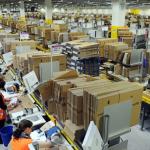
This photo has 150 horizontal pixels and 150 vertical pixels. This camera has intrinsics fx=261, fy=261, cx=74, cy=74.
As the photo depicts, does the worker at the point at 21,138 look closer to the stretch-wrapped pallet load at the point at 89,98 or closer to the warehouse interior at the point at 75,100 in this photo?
the warehouse interior at the point at 75,100

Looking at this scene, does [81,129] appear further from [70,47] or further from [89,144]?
[70,47]

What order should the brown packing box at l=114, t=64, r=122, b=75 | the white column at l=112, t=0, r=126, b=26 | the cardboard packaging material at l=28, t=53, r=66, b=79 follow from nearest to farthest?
the cardboard packaging material at l=28, t=53, r=66, b=79 < the brown packing box at l=114, t=64, r=122, b=75 < the white column at l=112, t=0, r=126, b=26

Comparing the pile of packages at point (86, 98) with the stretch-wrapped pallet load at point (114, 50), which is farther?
the stretch-wrapped pallet load at point (114, 50)

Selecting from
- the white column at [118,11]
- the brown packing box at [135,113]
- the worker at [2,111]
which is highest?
the white column at [118,11]

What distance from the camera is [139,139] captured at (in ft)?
18.7

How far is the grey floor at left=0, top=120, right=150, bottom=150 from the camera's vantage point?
5387 mm

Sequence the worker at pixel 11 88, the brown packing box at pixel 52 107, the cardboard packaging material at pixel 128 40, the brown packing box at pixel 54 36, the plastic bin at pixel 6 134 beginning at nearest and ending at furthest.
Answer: the brown packing box at pixel 52 107, the plastic bin at pixel 6 134, the worker at pixel 11 88, the cardboard packaging material at pixel 128 40, the brown packing box at pixel 54 36

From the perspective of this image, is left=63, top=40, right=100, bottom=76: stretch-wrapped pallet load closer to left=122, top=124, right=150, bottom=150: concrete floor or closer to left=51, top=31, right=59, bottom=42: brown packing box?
left=122, top=124, right=150, bottom=150: concrete floor

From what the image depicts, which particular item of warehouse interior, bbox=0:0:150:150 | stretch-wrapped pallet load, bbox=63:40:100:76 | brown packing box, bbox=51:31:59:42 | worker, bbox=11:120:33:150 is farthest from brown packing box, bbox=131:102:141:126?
brown packing box, bbox=51:31:59:42

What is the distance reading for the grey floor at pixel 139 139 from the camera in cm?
539

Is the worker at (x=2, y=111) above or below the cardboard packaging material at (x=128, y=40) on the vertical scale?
below

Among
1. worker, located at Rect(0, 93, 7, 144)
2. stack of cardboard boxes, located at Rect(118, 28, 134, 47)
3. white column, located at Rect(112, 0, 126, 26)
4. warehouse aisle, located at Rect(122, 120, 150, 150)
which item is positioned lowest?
warehouse aisle, located at Rect(122, 120, 150, 150)

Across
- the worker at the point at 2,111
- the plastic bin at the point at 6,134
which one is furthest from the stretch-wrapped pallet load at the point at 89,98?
the worker at the point at 2,111

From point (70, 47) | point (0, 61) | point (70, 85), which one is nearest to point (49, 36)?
point (0, 61)
